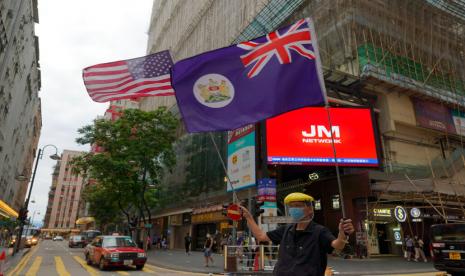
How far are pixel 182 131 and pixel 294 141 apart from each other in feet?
72.9

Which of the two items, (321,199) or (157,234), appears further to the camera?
(157,234)

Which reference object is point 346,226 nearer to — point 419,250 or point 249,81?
point 249,81

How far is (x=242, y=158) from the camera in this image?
91.1 feet

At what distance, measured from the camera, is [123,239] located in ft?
58.3

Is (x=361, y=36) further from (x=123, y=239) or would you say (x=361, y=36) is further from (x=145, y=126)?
(x=123, y=239)

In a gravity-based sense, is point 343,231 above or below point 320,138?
below

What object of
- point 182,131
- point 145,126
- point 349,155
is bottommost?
point 349,155

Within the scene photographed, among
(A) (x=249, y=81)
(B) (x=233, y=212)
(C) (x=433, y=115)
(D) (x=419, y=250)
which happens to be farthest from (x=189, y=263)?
(C) (x=433, y=115)

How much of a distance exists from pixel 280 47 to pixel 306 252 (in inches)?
189

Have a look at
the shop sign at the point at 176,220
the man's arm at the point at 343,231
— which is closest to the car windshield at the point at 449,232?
the man's arm at the point at 343,231

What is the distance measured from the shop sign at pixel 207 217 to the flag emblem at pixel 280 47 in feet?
73.5

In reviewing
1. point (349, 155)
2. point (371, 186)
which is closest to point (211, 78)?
point (371, 186)

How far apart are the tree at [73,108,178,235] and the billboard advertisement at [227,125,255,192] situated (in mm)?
7189

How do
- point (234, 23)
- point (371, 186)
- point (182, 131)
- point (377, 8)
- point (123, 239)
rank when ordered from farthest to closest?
point (182, 131)
point (234, 23)
point (377, 8)
point (371, 186)
point (123, 239)
